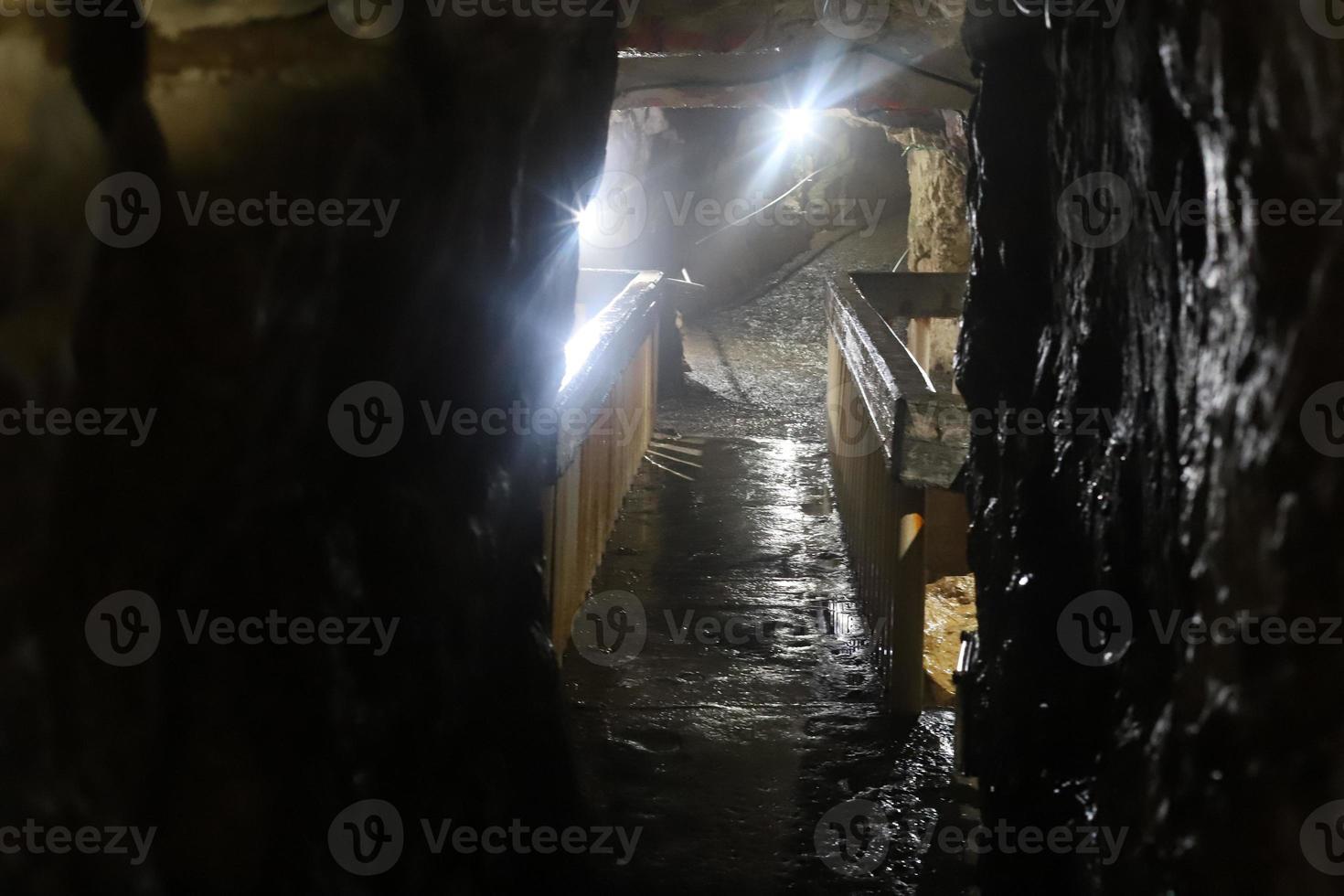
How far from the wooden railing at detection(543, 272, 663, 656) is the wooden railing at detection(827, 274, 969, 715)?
4.38 feet

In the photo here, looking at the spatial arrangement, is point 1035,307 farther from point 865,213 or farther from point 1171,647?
point 865,213

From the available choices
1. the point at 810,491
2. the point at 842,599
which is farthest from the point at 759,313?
the point at 842,599

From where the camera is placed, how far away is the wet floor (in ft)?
12.1

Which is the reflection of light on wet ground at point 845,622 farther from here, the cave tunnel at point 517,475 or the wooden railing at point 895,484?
the cave tunnel at point 517,475

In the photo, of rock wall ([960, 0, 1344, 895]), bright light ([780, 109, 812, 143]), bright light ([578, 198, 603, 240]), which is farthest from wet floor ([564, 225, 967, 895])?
bright light ([780, 109, 812, 143])

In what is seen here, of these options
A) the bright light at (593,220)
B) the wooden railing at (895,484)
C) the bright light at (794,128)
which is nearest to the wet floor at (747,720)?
the wooden railing at (895,484)

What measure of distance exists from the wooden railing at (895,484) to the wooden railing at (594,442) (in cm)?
133

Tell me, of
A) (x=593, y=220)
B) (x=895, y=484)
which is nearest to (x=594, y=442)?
(x=895, y=484)

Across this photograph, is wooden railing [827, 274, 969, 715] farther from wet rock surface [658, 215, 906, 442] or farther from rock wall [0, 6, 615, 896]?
wet rock surface [658, 215, 906, 442]

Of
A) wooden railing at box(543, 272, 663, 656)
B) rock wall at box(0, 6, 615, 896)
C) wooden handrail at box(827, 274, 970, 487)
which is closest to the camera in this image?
rock wall at box(0, 6, 615, 896)

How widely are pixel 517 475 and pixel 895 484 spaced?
2078 millimetres

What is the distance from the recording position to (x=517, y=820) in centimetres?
308

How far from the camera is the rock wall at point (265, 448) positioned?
5.91 feet

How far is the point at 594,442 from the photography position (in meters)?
6.03
